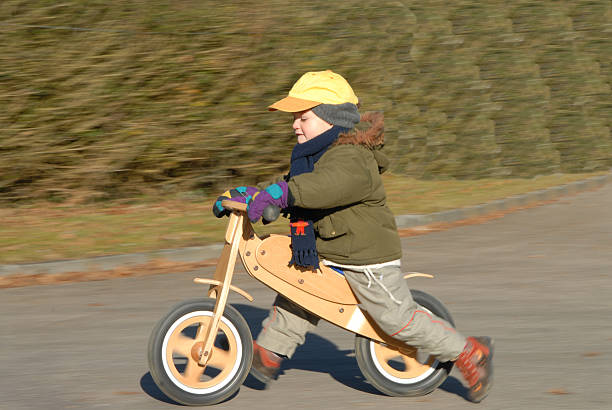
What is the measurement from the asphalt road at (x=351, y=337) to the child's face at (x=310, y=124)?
4.33 ft

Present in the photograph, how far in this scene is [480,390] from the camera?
4641 mm

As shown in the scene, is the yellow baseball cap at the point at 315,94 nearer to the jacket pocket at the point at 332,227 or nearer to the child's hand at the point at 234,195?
the child's hand at the point at 234,195

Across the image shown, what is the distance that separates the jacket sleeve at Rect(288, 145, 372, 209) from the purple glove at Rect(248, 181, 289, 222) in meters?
0.05

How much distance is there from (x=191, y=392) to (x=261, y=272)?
65cm

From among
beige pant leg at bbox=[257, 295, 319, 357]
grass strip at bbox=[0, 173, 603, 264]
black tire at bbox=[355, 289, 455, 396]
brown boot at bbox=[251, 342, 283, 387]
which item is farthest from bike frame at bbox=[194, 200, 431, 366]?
grass strip at bbox=[0, 173, 603, 264]

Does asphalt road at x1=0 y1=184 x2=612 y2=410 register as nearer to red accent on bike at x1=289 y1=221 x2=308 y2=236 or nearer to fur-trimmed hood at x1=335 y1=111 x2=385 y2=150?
red accent on bike at x1=289 y1=221 x2=308 y2=236

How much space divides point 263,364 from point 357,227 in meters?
0.86

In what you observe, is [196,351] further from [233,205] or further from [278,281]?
[233,205]

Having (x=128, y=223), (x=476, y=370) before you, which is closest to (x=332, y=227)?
(x=476, y=370)

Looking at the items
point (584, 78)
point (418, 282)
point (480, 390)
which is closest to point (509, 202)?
point (418, 282)

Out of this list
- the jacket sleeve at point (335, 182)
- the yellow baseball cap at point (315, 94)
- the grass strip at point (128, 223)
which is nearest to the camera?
the jacket sleeve at point (335, 182)

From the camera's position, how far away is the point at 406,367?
4.86 metres

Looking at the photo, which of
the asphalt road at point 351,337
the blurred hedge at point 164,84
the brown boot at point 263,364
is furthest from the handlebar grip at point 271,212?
the blurred hedge at point 164,84

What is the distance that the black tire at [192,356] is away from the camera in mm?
4434
